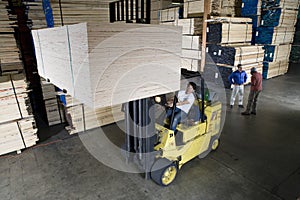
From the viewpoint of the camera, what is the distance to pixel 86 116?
5.80m

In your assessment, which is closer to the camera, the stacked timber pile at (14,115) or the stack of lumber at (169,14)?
the stacked timber pile at (14,115)

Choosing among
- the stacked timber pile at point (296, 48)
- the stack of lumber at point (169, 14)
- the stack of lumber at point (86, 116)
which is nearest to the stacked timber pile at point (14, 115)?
the stack of lumber at point (86, 116)

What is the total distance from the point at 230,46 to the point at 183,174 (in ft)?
24.6

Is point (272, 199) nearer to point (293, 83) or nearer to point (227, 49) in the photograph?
point (227, 49)

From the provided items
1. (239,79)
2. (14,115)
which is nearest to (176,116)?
(14,115)

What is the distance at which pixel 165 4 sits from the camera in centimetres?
1335

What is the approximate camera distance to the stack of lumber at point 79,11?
4910 mm

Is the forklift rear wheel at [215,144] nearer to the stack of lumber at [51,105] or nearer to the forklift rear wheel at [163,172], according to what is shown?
the forklift rear wheel at [163,172]

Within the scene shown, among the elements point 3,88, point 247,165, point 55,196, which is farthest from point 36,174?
point 247,165

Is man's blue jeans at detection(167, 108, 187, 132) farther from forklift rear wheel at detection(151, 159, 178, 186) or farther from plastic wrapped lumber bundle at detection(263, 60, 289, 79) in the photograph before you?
plastic wrapped lumber bundle at detection(263, 60, 289, 79)

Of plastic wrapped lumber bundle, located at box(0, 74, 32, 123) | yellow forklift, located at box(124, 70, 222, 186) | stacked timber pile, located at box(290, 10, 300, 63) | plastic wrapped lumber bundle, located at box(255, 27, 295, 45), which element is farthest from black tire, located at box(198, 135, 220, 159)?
stacked timber pile, located at box(290, 10, 300, 63)

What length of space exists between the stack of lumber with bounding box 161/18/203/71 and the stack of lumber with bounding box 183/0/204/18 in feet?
1.17

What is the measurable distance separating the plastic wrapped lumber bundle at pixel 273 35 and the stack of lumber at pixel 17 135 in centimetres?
1193

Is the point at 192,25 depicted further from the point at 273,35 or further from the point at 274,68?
the point at 274,68
